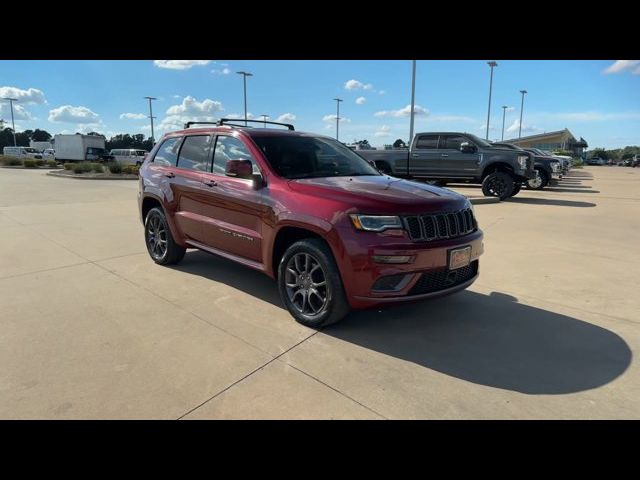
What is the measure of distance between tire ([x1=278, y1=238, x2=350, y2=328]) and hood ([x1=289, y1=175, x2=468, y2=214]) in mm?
440

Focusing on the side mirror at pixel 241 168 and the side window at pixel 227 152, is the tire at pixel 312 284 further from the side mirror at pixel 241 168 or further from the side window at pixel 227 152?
the side window at pixel 227 152

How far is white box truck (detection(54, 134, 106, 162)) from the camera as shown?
135 ft

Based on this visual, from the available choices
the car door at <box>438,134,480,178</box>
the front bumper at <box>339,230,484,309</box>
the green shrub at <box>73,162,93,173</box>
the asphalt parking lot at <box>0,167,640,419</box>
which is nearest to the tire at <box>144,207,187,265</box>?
the asphalt parking lot at <box>0,167,640,419</box>

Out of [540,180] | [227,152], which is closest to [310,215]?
[227,152]

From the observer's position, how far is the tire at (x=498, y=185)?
13109 mm

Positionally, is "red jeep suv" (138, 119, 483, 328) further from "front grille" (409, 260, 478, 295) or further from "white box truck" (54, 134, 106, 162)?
"white box truck" (54, 134, 106, 162)

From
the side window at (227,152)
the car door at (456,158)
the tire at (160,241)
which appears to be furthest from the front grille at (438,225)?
the car door at (456,158)

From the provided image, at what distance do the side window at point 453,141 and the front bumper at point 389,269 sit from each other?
36.5 feet

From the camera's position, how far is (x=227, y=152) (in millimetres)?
4758

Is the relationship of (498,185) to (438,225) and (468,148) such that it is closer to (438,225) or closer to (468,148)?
(468,148)
